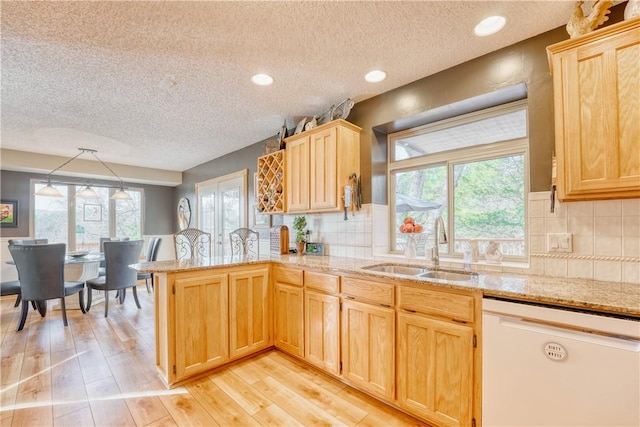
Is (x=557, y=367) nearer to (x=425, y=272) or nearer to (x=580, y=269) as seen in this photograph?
(x=580, y=269)

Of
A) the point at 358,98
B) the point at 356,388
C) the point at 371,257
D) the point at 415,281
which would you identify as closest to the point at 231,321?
the point at 356,388

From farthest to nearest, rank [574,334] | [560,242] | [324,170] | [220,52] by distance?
[324,170]
[220,52]
[560,242]
[574,334]

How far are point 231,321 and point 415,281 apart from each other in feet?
Result: 5.08

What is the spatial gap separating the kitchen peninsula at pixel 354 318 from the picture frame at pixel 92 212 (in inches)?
183

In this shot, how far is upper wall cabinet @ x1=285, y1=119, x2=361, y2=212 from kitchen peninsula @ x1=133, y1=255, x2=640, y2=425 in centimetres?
69

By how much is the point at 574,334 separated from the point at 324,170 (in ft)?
6.80

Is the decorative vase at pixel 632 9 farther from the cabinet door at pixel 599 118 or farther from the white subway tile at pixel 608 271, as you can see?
the white subway tile at pixel 608 271

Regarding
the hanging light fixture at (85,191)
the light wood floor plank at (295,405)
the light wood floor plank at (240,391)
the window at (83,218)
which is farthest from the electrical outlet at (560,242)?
the window at (83,218)

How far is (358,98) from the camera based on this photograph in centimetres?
270

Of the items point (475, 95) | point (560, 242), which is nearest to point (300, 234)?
point (475, 95)

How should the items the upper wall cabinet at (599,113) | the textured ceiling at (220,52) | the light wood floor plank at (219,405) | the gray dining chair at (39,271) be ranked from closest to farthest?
the upper wall cabinet at (599,113) < the textured ceiling at (220,52) < the light wood floor plank at (219,405) < the gray dining chair at (39,271)

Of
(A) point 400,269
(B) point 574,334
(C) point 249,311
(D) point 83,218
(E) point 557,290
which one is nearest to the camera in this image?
(B) point 574,334

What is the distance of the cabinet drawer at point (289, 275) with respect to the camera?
2420 mm

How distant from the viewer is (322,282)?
2.24m
